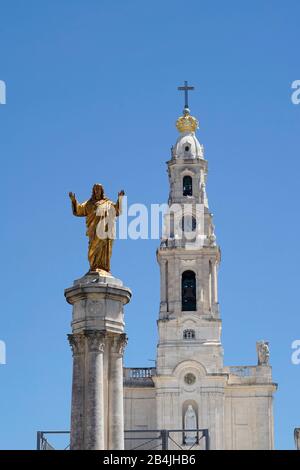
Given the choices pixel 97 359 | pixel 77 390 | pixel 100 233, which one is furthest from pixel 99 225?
pixel 77 390

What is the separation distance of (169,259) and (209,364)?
271 inches

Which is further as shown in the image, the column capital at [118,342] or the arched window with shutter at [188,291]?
the arched window with shutter at [188,291]

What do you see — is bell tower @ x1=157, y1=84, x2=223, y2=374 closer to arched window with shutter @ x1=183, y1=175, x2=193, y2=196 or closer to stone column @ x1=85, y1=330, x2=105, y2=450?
arched window with shutter @ x1=183, y1=175, x2=193, y2=196

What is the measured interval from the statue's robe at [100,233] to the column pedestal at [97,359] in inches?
20.6

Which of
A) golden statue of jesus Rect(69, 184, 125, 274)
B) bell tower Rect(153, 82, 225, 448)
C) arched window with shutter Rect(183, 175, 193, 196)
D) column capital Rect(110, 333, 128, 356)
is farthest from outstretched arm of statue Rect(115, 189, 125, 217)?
arched window with shutter Rect(183, 175, 193, 196)

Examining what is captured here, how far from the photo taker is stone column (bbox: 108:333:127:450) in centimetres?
2930

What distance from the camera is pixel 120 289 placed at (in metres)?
→ 30.1

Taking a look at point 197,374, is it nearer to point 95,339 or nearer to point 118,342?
point 118,342

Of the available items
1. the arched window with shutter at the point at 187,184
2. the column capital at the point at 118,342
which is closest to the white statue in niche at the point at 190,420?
the arched window with shutter at the point at 187,184

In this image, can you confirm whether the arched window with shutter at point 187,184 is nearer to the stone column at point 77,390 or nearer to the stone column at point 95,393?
the stone column at point 77,390

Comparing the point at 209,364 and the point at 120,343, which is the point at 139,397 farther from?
the point at 120,343

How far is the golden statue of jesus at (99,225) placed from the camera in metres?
30.5

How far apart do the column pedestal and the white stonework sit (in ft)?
134
